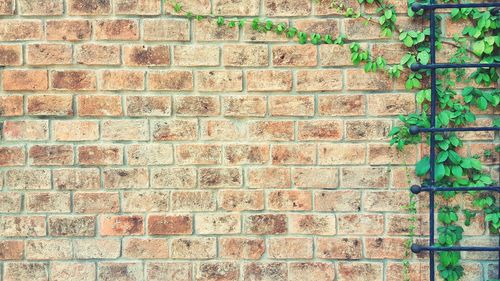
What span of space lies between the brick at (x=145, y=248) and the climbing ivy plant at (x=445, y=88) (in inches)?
36.5

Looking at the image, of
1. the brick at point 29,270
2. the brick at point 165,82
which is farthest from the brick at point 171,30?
the brick at point 29,270

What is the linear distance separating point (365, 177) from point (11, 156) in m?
1.44

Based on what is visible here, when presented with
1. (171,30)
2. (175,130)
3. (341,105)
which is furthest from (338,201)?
(171,30)

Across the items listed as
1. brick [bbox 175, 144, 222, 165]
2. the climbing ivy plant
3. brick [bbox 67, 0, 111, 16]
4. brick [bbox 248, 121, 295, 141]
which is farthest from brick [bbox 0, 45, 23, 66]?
brick [bbox 248, 121, 295, 141]

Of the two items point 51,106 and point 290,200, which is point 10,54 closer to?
point 51,106

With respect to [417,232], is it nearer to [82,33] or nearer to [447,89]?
[447,89]

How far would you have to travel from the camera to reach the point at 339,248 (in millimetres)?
2025

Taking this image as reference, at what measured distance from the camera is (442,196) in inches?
79.5

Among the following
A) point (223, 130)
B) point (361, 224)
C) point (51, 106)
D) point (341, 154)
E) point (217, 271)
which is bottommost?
point (217, 271)

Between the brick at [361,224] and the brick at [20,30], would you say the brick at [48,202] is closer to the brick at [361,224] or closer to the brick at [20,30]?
the brick at [20,30]

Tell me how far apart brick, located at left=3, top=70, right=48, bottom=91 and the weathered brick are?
0.54 metres

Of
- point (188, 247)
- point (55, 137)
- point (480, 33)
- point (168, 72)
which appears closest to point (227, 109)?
point (168, 72)

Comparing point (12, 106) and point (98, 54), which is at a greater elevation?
point (98, 54)

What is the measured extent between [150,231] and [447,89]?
4.39 ft
